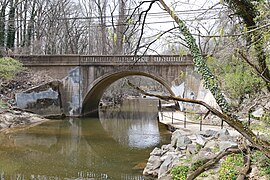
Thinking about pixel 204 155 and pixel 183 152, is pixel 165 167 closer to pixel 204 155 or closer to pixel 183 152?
pixel 183 152

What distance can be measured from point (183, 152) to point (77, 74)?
14173 mm

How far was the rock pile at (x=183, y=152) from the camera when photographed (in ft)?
24.5

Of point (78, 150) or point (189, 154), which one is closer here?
point (189, 154)

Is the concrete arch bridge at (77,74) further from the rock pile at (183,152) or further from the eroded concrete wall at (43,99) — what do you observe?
the rock pile at (183,152)

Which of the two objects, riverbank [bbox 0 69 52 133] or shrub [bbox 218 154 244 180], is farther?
riverbank [bbox 0 69 52 133]

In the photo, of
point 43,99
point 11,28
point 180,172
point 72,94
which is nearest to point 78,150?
point 180,172

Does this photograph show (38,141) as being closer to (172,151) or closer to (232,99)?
(172,151)

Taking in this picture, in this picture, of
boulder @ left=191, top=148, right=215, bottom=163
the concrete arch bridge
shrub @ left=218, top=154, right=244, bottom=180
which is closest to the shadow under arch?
the concrete arch bridge

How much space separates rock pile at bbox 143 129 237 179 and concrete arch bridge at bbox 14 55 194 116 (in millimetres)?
10703

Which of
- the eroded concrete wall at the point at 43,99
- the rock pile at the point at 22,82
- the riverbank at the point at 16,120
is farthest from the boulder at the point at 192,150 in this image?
the rock pile at the point at 22,82

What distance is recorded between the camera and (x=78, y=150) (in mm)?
12992

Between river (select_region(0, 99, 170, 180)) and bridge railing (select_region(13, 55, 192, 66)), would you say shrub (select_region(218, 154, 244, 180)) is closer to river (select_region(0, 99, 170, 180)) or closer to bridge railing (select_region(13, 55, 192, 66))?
river (select_region(0, 99, 170, 180))

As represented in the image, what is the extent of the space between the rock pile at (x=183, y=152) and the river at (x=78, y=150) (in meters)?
0.49

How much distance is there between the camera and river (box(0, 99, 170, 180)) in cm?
957
